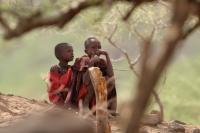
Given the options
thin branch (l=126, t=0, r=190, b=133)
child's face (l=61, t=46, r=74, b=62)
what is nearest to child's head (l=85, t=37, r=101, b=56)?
child's face (l=61, t=46, r=74, b=62)

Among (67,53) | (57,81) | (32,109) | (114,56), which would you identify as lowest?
(32,109)

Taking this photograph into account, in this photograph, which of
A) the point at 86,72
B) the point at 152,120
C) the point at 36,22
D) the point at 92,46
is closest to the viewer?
the point at 36,22

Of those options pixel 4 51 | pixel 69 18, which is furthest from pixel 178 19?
pixel 4 51

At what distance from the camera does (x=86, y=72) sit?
7.71 metres

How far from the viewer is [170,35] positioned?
9.45 ft

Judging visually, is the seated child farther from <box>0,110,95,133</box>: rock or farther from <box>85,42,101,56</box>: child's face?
<box>0,110,95,133</box>: rock

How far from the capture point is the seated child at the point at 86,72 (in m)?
7.78

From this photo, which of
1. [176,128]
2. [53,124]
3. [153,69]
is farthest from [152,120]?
[153,69]

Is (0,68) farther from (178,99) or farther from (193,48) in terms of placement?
(178,99)

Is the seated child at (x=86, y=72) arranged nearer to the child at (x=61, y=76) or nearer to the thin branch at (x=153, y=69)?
the child at (x=61, y=76)

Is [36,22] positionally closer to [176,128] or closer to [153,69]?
[153,69]

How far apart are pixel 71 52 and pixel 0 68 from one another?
27.0 m

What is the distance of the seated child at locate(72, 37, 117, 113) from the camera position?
7.78 metres

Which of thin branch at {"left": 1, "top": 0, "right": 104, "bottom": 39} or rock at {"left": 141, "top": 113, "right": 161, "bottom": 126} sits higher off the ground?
thin branch at {"left": 1, "top": 0, "right": 104, "bottom": 39}
